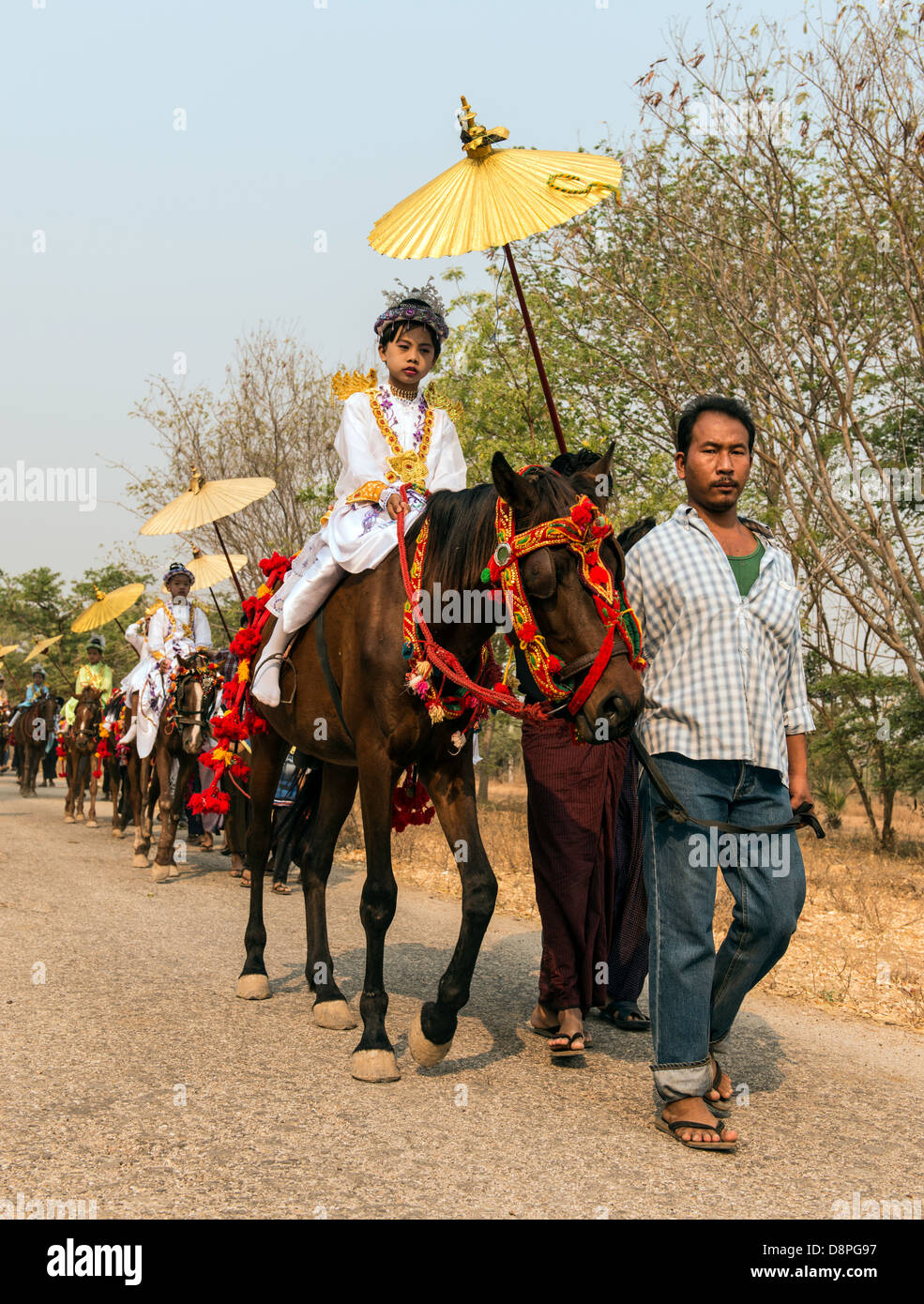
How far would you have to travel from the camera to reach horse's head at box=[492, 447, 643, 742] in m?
3.76

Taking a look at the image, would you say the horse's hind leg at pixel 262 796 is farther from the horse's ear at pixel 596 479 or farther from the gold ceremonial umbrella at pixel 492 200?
the horse's ear at pixel 596 479

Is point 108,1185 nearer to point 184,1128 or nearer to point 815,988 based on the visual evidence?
point 184,1128

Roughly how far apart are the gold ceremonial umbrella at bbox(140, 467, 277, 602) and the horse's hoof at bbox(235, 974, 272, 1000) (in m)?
4.63

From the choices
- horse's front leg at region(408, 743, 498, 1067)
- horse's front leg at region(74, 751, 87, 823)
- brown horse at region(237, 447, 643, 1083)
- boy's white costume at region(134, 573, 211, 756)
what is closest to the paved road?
horse's front leg at region(408, 743, 498, 1067)

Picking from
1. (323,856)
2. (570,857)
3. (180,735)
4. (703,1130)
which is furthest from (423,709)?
(180,735)

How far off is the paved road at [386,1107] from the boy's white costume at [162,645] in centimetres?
484

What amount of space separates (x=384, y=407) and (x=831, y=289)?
788 centimetres

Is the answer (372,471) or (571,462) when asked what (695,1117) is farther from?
(372,471)

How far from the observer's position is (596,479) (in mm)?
4230

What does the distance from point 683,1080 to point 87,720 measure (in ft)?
48.9

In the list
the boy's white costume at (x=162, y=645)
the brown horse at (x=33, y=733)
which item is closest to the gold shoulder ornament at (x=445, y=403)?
the boy's white costume at (x=162, y=645)

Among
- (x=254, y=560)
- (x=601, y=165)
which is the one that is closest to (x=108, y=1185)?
Answer: (x=601, y=165)

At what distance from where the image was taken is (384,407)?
5.53m

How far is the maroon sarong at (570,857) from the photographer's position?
5.30 metres
